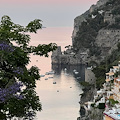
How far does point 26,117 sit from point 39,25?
62.0 inches

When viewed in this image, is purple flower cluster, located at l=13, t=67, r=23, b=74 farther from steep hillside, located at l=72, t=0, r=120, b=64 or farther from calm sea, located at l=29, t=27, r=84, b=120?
steep hillside, located at l=72, t=0, r=120, b=64

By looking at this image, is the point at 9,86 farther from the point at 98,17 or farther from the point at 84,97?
the point at 98,17

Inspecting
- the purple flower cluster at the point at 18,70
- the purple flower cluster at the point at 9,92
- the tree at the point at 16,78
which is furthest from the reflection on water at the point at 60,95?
the purple flower cluster at the point at 9,92

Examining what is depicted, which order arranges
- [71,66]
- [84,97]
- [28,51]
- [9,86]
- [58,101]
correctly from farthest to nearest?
[71,66] < [58,101] < [84,97] < [28,51] < [9,86]

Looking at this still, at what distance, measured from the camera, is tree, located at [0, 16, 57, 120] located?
7.30 metres

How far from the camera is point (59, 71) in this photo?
5944 cm

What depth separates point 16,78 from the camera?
777cm

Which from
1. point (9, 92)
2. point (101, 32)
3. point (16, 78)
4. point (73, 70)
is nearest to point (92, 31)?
point (101, 32)

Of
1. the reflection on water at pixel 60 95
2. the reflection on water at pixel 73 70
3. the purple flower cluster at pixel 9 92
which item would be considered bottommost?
the reflection on water at pixel 60 95

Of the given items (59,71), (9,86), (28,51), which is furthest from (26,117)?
(59,71)

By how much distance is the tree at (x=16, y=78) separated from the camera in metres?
7.30

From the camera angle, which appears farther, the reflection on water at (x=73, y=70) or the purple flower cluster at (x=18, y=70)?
the reflection on water at (x=73, y=70)

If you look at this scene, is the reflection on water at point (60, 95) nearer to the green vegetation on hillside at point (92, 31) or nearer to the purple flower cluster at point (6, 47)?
the green vegetation on hillside at point (92, 31)

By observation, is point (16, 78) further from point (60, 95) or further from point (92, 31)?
point (92, 31)
